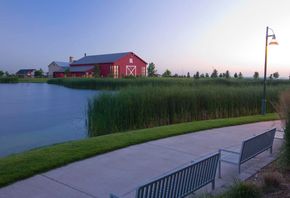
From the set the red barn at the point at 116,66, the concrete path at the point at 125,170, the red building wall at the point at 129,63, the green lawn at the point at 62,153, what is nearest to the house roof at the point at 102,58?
the red barn at the point at 116,66

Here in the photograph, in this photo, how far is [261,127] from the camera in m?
10.9

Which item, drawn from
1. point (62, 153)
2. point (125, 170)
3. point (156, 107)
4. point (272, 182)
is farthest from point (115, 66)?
point (272, 182)

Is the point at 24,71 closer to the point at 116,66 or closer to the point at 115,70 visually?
the point at 115,70

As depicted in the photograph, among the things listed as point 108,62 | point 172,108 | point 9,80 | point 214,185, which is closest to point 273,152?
point 214,185

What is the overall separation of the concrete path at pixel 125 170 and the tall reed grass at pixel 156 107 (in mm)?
3648

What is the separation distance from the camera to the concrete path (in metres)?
4.72

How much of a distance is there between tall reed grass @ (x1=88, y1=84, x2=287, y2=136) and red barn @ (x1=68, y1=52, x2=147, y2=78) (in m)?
43.1

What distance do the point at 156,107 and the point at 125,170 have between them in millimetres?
6907

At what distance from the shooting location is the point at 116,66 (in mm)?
58812

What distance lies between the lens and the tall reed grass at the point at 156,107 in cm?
1200

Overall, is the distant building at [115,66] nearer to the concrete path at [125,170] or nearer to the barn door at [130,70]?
the barn door at [130,70]

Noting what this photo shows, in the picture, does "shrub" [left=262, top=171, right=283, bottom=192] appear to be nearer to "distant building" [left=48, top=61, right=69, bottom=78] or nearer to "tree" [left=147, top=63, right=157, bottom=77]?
"tree" [left=147, top=63, right=157, bottom=77]

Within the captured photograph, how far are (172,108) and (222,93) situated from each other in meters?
2.96

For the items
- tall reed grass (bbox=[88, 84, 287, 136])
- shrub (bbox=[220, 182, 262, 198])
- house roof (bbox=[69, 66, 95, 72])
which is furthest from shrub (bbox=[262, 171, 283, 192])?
house roof (bbox=[69, 66, 95, 72])
